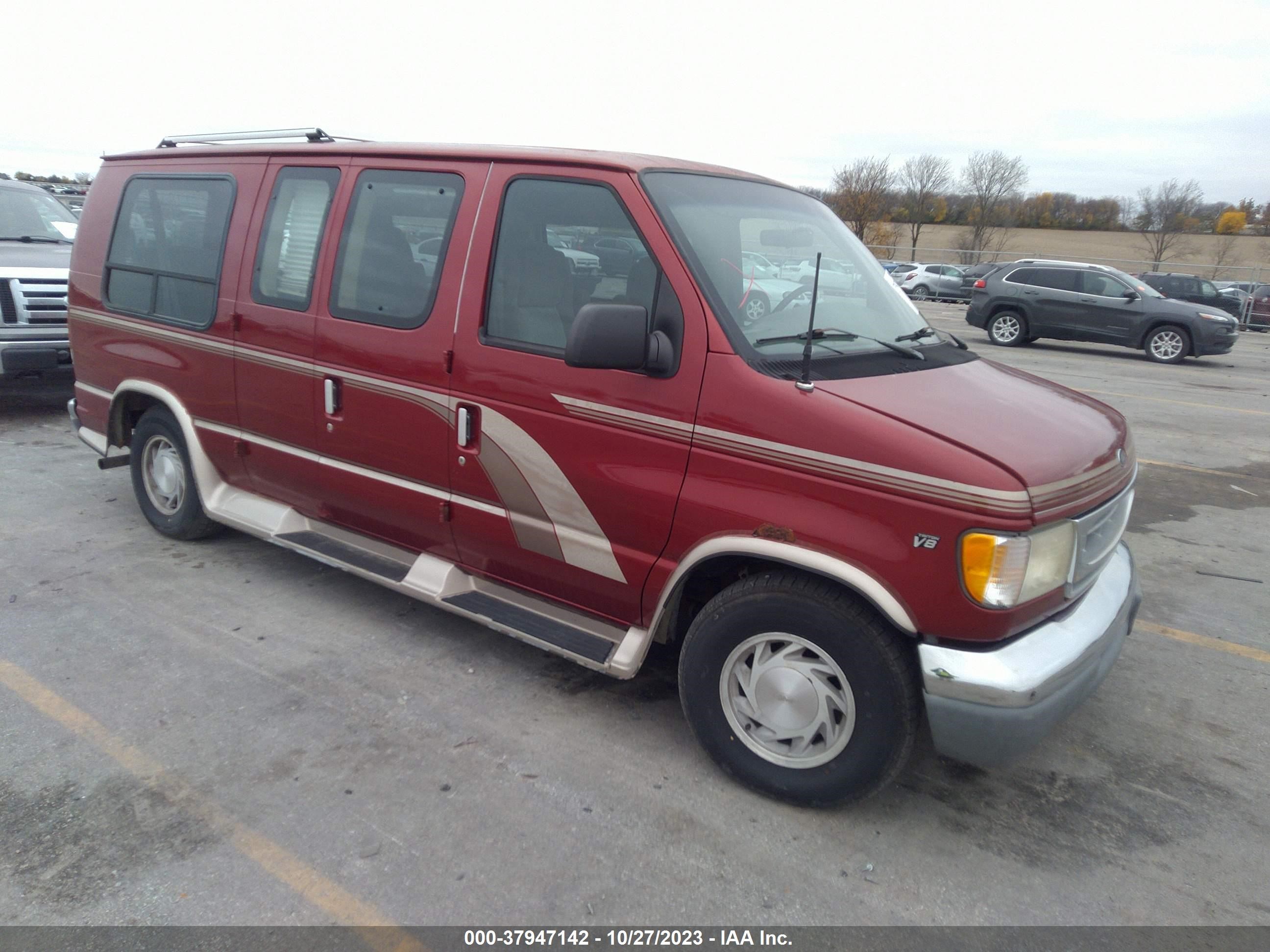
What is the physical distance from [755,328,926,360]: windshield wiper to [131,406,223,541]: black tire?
345 centimetres

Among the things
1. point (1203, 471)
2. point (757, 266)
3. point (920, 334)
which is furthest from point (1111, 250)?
point (757, 266)

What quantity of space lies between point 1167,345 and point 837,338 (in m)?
16.5

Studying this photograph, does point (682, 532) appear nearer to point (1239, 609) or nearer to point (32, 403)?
point (1239, 609)

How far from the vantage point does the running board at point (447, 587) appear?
336 cm

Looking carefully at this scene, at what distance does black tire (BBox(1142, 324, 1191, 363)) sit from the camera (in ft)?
54.3

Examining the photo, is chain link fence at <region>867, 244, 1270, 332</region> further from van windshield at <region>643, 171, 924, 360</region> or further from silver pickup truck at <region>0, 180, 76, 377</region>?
van windshield at <region>643, 171, 924, 360</region>

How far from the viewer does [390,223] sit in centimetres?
392

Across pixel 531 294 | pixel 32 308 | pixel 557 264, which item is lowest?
pixel 32 308

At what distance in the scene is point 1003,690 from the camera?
2584 millimetres

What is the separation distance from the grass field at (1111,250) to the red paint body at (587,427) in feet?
115

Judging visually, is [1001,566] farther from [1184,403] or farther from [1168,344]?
[1168,344]

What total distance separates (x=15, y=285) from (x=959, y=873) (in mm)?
8696

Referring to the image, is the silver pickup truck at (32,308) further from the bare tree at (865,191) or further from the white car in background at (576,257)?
the bare tree at (865,191)

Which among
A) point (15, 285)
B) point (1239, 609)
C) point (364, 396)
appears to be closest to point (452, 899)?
point (364, 396)
